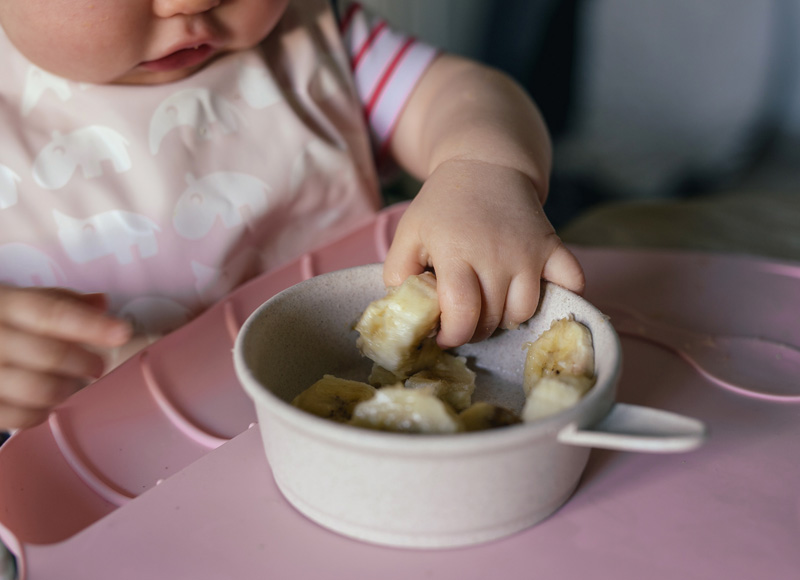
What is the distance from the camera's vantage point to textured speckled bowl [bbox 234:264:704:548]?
0.41 m

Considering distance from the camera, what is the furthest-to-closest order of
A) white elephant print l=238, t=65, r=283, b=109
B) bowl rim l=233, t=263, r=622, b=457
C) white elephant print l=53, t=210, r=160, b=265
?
white elephant print l=238, t=65, r=283, b=109 < white elephant print l=53, t=210, r=160, b=265 < bowl rim l=233, t=263, r=622, b=457

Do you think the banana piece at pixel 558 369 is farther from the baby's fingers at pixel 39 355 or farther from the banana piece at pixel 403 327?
the baby's fingers at pixel 39 355

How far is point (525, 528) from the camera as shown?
47 cm

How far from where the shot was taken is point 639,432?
43 centimetres

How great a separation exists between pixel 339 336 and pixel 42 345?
219 millimetres

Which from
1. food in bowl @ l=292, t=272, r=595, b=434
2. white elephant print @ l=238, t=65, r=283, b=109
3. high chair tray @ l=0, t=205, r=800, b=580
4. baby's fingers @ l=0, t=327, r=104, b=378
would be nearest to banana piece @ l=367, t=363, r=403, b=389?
food in bowl @ l=292, t=272, r=595, b=434

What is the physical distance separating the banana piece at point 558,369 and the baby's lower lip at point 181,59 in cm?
50

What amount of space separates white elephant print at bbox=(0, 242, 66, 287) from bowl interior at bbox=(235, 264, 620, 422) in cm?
38

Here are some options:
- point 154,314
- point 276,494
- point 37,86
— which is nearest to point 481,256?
point 276,494

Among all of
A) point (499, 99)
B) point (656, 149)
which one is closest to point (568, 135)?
point (656, 149)

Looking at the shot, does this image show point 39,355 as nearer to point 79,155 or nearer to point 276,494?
point 276,494

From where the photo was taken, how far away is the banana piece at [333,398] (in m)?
0.50

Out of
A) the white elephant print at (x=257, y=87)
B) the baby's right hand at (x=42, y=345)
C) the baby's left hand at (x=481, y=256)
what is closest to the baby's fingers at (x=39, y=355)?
the baby's right hand at (x=42, y=345)

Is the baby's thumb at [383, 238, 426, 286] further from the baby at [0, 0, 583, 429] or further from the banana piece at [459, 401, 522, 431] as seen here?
the banana piece at [459, 401, 522, 431]
